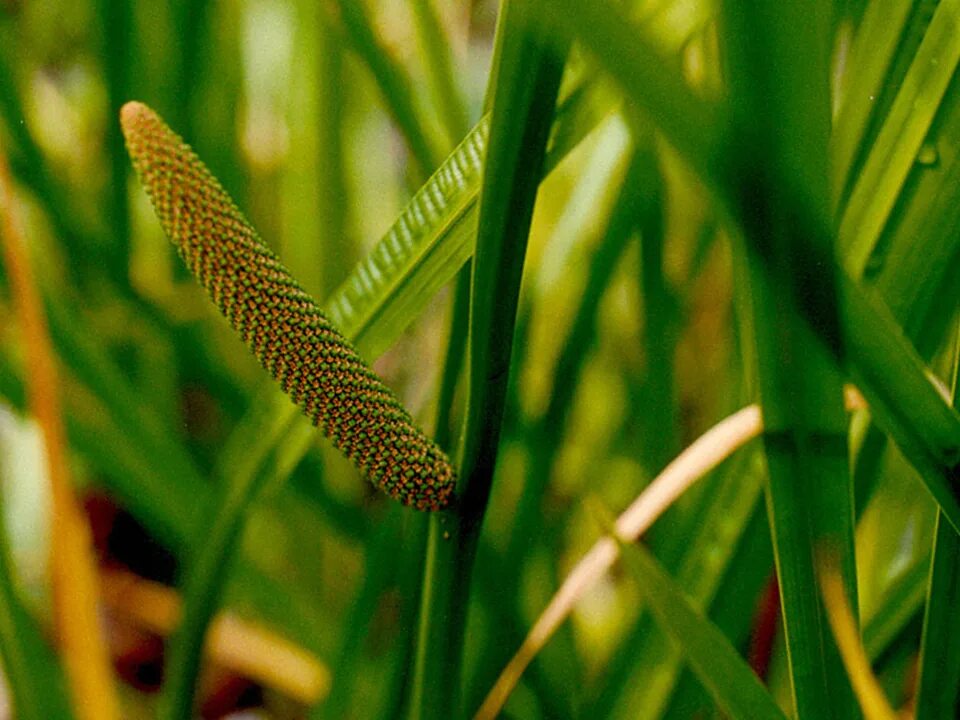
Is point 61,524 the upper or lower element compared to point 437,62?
lower

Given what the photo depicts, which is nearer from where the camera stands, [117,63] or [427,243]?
[427,243]

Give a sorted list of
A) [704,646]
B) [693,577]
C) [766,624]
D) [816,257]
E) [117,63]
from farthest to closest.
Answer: [766,624] < [117,63] < [693,577] < [704,646] < [816,257]

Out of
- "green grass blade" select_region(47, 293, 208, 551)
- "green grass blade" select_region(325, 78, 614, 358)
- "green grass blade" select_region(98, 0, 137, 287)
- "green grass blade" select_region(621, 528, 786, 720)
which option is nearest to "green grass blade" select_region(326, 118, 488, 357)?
"green grass blade" select_region(325, 78, 614, 358)

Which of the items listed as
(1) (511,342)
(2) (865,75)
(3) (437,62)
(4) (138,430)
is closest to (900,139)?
(2) (865,75)

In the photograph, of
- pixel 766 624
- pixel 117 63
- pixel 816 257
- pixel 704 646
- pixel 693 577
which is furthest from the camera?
pixel 766 624

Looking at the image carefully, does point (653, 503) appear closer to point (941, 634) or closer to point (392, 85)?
point (941, 634)

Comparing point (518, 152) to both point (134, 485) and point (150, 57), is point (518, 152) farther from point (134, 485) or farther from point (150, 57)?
point (150, 57)

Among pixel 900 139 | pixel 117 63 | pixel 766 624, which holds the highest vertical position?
pixel 117 63

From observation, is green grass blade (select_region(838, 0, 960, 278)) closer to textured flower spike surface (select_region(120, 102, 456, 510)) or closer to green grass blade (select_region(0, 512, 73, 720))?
textured flower spike surface (select_region(120, 102, 456, 510))
